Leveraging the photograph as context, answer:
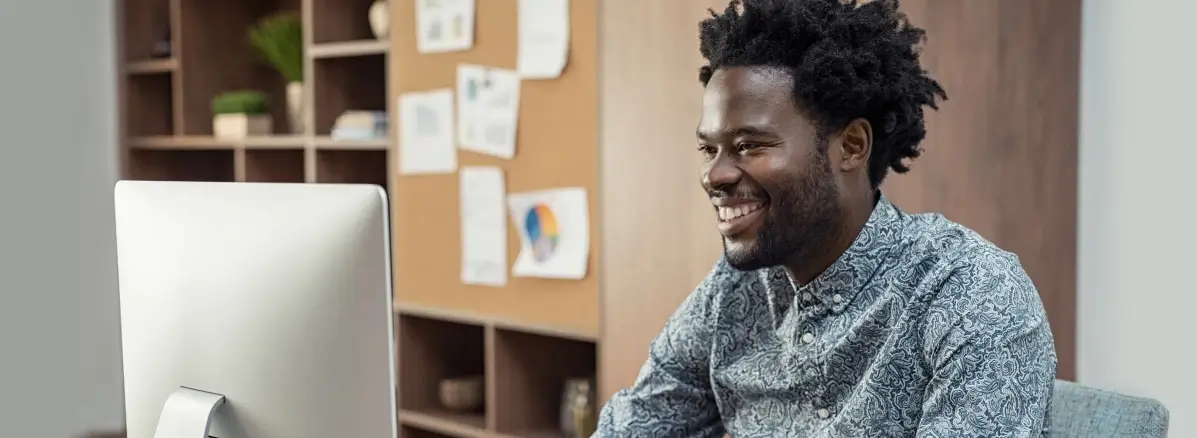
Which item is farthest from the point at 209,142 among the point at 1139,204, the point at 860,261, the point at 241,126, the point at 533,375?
the point at 860,261

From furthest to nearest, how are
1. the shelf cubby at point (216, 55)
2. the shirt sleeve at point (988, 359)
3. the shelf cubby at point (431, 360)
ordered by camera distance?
the shelf cubby at point (216, 55) → the shelf cubby at point (431, 360) → the shirt sleeve at point (988, 359)

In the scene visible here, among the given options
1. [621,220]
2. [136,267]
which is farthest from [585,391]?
[136,267]

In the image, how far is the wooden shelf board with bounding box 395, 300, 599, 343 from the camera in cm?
300

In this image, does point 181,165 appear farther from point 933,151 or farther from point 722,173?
point 722,173

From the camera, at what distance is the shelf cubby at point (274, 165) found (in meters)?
4.20

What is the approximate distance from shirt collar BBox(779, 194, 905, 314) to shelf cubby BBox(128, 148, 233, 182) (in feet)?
11.5

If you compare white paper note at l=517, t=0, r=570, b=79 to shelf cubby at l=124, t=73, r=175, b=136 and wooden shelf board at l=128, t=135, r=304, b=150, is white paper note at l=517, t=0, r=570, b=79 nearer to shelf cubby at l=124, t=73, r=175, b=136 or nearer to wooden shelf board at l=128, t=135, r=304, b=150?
wooden shelf board at l=128, t=135, r=304, b=150

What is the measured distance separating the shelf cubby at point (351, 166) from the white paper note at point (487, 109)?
30.8 inches

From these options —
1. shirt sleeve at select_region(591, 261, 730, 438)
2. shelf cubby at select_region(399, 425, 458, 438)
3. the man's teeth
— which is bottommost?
shelf cubby at select_region(399, 425, 458, 438)

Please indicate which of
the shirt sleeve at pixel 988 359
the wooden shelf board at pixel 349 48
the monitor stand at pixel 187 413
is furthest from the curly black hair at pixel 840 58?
the wooden shelf board at pixel 349 48

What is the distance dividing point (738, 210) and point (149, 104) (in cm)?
356

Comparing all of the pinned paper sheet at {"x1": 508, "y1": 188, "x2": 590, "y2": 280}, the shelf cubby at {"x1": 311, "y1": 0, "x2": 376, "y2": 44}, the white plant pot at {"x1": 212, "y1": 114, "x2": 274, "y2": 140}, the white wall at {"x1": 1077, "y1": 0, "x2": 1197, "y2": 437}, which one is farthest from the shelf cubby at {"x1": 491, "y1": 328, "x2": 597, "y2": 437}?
the white plant pot at {"x1": 212, "y1": 114, "x2": 274, "y2": 140}

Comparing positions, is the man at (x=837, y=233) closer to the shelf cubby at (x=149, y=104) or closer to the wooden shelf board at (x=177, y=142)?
the wooden shelf board at (x=177, y=142)

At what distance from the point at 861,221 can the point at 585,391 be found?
1547 millimetres
